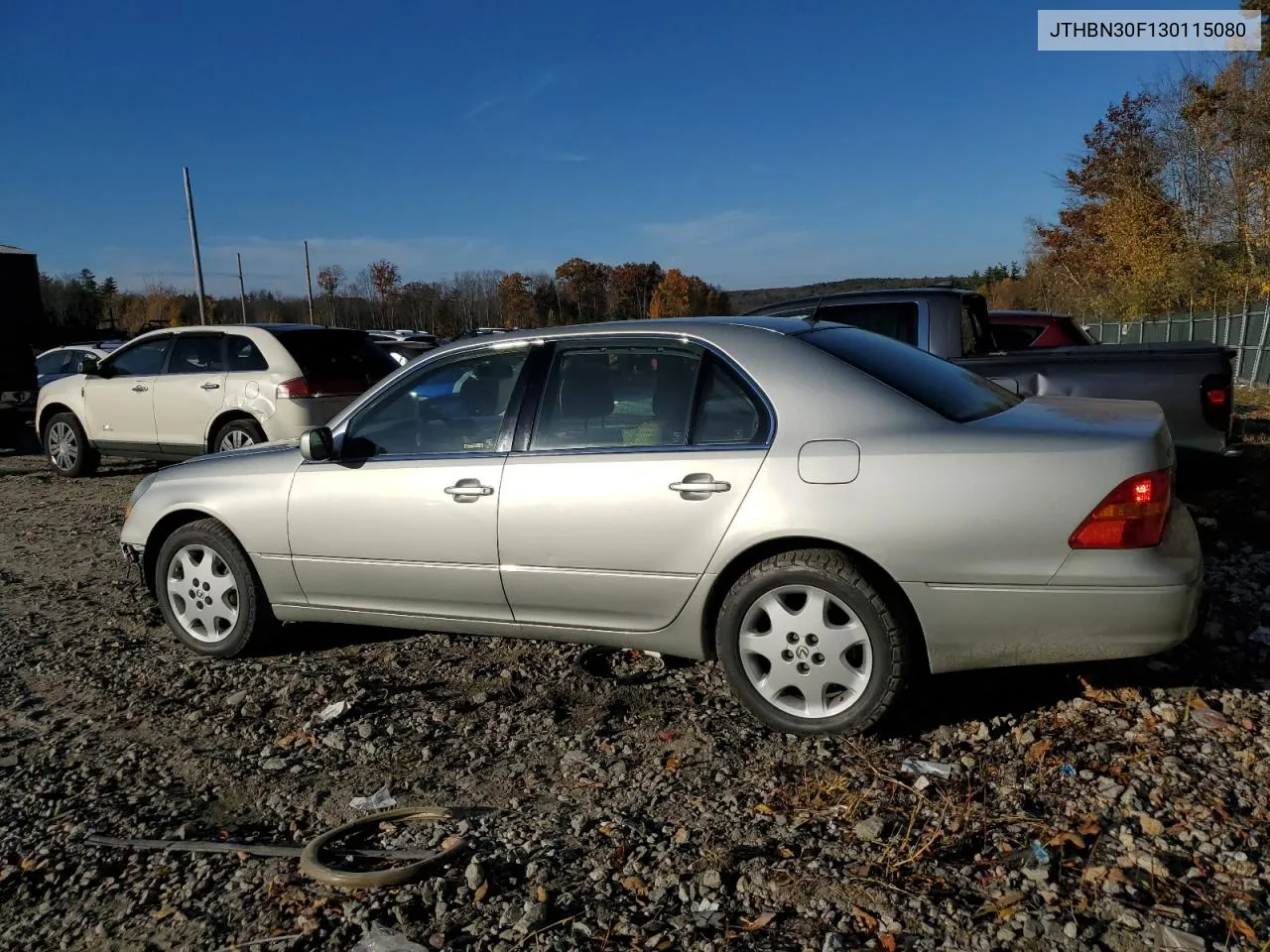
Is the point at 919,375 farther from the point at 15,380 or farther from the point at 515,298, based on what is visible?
the point at 515,298

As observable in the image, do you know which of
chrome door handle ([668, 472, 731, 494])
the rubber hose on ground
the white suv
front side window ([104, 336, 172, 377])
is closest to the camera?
the rubber hose on ground

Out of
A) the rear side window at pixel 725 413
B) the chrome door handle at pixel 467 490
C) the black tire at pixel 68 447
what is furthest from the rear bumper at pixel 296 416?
the rear side window at pixel 725 413

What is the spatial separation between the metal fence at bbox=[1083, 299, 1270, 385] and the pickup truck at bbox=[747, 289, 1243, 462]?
9.49m

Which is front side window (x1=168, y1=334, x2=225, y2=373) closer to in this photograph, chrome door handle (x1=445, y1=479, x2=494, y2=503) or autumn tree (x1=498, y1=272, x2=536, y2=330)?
chrome door handle (x1=445, y1=479, x2=494, y2=503)


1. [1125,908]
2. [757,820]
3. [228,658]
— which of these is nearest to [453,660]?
[228,658]

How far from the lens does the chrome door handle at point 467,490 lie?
4.14 meters

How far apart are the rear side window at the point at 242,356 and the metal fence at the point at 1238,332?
12.8 m

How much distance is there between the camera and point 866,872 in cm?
277

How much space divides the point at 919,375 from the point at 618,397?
3.97ft

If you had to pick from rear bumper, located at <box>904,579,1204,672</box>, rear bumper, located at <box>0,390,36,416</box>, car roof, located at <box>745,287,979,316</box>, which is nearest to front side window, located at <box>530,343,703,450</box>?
rear bumper, located at <box>904,579,1204,672</box>

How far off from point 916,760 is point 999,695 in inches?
29.5

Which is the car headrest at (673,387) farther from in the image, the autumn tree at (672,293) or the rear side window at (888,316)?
the autumn tree at (672,293)

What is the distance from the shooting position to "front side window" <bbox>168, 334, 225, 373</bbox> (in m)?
9.95

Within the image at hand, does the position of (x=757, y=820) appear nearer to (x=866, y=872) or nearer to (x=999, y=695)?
(x=866, y=872)
